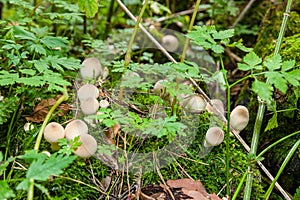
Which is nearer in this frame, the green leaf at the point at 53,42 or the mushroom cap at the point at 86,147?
the mushroom cap at the point at 86,147

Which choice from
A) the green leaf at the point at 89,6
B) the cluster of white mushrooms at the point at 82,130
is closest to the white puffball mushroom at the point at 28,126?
the cluster of white mushrooms at the point at 82,130

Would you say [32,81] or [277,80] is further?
[32,81]

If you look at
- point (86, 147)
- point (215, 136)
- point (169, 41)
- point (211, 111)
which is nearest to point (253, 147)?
point (215, 136)

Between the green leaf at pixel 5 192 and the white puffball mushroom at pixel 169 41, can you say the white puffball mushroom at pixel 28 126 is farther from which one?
the white puffball mushroom at pixel 169 41

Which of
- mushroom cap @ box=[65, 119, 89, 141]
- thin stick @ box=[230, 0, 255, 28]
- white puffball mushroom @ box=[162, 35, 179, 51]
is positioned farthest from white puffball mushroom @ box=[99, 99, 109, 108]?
thin stick @ box=[230, 0, 255, 28]

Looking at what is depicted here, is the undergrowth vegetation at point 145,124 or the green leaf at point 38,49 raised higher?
the green leaf at point 38,49

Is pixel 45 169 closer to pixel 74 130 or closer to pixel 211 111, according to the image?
pixel 74 130
